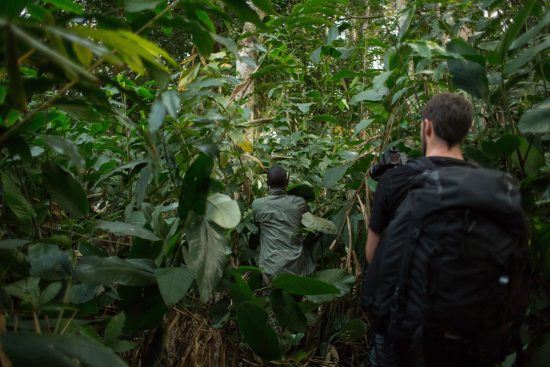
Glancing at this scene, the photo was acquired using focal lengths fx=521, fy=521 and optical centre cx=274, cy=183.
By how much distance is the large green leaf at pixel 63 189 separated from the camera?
1816 millimetres

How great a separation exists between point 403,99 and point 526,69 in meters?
0.62

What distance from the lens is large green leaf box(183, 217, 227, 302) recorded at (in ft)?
6.40

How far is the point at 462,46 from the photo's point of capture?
2293 millimetres

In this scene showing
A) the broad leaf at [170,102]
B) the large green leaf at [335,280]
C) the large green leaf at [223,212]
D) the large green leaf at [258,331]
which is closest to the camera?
the broad leaf at [170,102]

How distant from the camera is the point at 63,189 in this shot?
1.84m

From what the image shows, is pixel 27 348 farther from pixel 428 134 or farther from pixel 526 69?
pixel 526 69

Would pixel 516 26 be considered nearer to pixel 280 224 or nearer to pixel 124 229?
pixel 124 229

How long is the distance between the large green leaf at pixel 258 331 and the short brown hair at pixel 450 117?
100 cm

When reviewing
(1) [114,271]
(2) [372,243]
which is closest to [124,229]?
(1) [114,271]

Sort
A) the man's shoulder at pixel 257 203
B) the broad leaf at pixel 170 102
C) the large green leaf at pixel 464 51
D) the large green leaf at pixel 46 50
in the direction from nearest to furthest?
the large green leaf at pixel 46 50 < the broad leaf at pixel 170 102 < the large green leaf at pixel 464 51 < the man's shoulder at pixel 257 203

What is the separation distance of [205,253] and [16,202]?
2.24 feet

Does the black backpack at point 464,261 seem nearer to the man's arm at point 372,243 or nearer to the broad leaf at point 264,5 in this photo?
the man's arm at point 372,243

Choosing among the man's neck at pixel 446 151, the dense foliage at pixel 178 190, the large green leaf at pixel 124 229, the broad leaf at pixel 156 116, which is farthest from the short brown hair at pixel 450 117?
the large green leaf at pixel 124 229

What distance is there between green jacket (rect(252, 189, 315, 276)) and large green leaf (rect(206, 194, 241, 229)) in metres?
1.71
